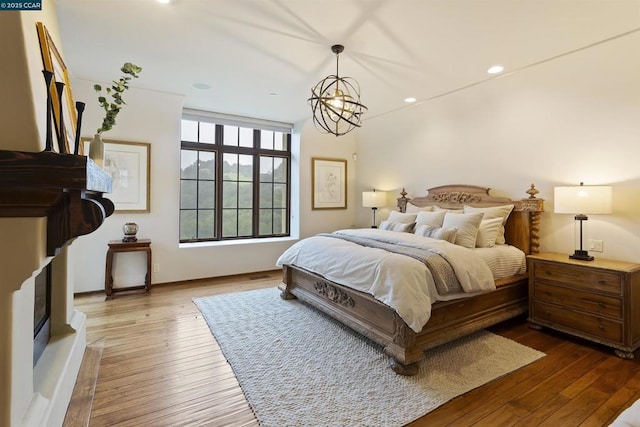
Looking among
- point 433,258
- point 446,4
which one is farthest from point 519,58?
point 433,258

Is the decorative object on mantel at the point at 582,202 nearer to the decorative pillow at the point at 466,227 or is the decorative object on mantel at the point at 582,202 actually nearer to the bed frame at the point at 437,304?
the bed frame at the point at 437,304

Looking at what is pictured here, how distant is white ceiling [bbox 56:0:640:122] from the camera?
2377mm

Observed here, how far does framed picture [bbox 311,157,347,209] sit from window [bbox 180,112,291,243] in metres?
0.51

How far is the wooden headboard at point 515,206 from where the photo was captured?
3442 mm

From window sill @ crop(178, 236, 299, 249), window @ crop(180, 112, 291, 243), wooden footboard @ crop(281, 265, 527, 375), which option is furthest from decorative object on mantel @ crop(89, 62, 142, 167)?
window @ crop(180, 112, 291, 243)

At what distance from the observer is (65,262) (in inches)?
87.4

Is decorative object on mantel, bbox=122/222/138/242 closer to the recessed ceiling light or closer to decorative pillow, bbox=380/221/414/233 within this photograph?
the recessed ceiling light

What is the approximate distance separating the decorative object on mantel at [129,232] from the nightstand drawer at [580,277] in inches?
184

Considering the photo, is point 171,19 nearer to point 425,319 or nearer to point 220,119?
point 220,119

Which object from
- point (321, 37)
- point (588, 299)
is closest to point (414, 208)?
point (588, 299)

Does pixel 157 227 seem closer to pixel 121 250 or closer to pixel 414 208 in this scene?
pixel 121 250

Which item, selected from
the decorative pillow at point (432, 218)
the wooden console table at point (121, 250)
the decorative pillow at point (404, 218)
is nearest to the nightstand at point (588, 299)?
the decorative pillow at point (432, 218)

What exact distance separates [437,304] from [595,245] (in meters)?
1.92

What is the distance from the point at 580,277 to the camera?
272cm
